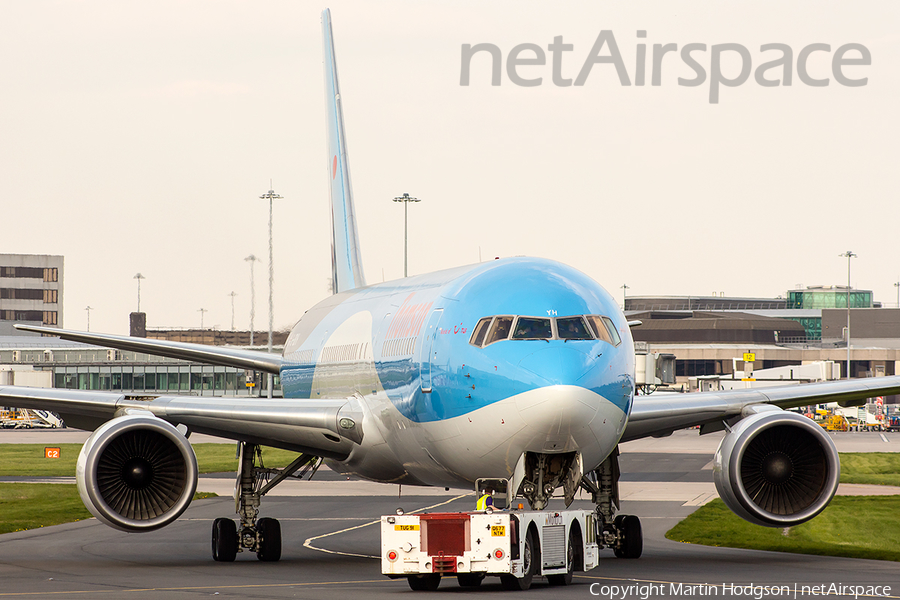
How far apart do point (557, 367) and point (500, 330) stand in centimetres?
124

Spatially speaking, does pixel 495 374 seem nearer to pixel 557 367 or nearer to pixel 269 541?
pixel 557 367

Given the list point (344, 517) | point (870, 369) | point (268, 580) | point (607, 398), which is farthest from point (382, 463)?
point (870, 369)

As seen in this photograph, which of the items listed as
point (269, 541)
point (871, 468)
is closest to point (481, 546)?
point (269, 541)

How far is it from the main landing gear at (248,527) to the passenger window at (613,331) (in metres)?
8.22

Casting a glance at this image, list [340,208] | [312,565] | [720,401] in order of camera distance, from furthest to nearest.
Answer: [340,208] < [720,401] < [312,565]

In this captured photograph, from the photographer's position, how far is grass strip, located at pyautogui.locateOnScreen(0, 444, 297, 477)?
167ft

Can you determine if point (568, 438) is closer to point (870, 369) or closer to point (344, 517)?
point (344, 517)

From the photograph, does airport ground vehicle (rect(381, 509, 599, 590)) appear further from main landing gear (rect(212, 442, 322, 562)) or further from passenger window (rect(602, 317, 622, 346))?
main landing gear (rect(212, 442, 322, 562))

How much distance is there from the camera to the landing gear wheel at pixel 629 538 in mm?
21906

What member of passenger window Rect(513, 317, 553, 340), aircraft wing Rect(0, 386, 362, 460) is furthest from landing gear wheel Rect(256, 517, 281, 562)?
passenger window Rect(513, 317, 553, 340)

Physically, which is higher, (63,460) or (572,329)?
(572,329)

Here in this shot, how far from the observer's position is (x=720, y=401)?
21625 mm

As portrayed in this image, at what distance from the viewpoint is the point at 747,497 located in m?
19.7

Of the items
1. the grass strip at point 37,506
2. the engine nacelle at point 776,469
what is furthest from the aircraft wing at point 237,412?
the grass strip at point 37,506
